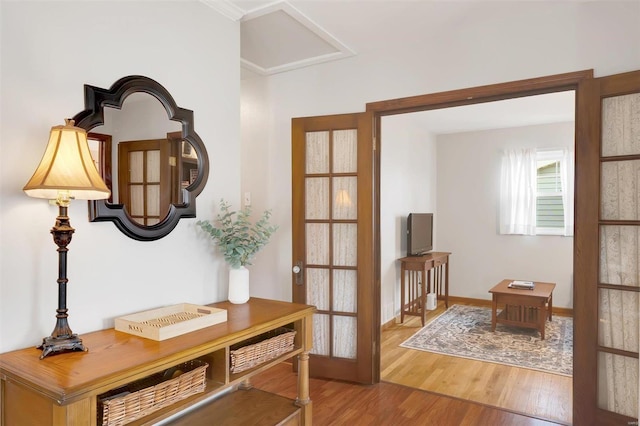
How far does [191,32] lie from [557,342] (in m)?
4.40

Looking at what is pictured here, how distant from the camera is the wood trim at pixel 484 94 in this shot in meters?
2.38

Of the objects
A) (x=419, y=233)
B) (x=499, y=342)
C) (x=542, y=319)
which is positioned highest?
(x=419, y=233)

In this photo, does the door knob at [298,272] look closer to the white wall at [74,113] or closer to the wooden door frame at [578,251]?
the white wall at [74,113]

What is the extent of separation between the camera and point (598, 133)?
2.27 m

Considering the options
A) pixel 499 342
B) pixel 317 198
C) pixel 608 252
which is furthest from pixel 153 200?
pixel 499 342

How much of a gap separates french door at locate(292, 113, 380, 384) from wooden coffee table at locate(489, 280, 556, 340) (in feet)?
6.74

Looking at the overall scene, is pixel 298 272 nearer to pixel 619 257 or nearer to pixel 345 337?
pixel 345 337

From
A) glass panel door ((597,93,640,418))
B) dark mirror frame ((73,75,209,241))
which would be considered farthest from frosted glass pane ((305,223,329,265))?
glass panel door ((597,93,640,418))

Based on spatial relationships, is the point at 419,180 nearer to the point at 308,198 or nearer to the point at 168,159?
the point at 308,198

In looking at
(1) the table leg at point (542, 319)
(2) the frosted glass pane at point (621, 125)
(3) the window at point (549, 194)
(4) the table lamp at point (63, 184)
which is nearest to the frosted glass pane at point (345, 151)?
(2) the frosted glass pane at point (621, 125)

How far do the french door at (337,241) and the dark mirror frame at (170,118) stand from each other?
3.71 ft

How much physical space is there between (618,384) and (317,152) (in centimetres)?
242

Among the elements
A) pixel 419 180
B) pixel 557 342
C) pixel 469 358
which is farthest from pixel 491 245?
pixel 469 358

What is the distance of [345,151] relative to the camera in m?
3.12
